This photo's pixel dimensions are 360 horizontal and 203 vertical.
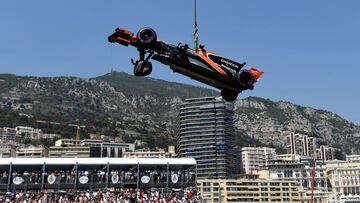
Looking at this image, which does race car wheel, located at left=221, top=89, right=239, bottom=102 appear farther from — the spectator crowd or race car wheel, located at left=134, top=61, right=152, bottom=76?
the spectator crowd

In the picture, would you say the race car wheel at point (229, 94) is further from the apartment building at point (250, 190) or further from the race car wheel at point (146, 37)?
the apartment building at point (250, 190)

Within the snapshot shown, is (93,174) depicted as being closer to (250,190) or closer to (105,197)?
(105,197)

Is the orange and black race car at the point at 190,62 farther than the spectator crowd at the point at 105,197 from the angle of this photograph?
No

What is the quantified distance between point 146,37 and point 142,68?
146 centimetres

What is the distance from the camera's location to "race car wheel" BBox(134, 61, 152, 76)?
23484 millimetres

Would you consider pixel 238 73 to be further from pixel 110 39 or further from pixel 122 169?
pixel 122 169

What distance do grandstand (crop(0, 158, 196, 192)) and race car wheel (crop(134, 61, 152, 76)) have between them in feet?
118

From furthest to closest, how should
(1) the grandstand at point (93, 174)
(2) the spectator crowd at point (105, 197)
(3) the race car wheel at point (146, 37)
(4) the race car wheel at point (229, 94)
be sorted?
(1) the grandstand at point (93, 174), (2) the spectator crowd at point (105, 197), (4) the race car wheel at point (229, 94), (3) the race car wheel at point (146, 37)

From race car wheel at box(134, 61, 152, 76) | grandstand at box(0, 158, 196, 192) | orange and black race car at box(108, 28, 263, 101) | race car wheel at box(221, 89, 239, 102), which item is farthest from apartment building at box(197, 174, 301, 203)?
race car wheel at box(134, 61, 152, 76)

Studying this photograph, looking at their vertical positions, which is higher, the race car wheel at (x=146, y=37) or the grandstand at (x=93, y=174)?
the race car wheel at (x=146, y=37)

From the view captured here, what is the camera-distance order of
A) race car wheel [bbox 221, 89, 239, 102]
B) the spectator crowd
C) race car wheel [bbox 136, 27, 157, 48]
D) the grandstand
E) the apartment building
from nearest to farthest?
race car wheel [bbox 136, 27, 157, 48] → race car wheel [bbox 221, 89, 239, 102] → the spectator crowd → the grandstand → the apartment building

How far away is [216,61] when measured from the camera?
25.0 m

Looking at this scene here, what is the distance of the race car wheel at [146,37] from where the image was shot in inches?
909

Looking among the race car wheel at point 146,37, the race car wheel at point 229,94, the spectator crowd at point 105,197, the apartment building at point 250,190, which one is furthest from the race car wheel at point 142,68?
the apartment building at point 250,190
